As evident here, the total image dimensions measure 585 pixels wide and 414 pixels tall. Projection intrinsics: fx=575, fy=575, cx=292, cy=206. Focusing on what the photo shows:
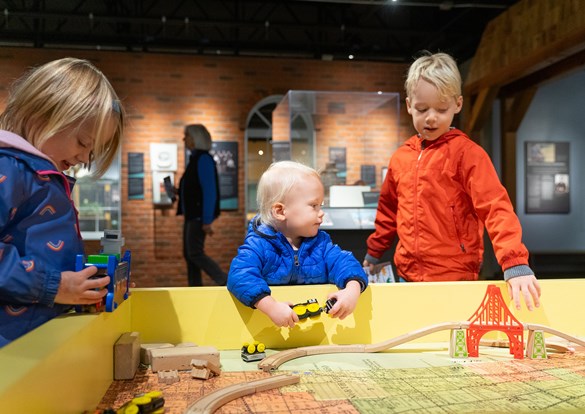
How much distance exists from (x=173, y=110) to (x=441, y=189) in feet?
22.1

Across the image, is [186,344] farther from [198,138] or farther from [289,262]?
[198,138]

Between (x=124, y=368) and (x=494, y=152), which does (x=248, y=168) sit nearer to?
(x=494, y=152)

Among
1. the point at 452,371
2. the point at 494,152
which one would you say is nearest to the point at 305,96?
the point at 494,152

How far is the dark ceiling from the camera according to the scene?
813 centimetres

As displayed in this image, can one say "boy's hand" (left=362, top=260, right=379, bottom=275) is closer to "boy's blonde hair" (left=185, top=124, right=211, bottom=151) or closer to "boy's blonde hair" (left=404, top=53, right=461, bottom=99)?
"boy's blonde hair" (left=404, top=53, right=461, bottom=99)

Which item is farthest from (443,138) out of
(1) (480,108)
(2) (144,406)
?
(1) (480,108)

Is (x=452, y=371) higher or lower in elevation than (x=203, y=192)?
lower

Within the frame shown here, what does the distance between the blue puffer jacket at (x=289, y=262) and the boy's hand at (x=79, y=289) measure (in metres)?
0.43

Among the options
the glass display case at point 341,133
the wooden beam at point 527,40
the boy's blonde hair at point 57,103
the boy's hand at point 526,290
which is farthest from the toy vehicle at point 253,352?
the wooden beam at point 527,40

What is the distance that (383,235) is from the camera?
Answer: 7.57 feet

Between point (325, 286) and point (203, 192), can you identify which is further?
point (203, 192)

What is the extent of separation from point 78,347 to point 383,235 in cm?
151

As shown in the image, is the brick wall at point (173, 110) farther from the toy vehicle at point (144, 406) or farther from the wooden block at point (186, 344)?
the toy vehicle at point (144, 406)

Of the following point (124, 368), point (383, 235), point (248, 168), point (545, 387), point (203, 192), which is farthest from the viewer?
point (248, 168)
